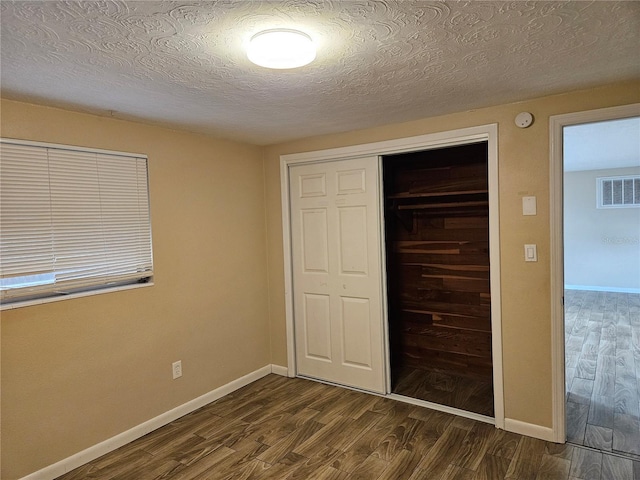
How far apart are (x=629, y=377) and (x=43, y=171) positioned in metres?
4.80

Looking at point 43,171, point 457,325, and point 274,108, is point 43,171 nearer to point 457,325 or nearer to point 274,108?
point 274,108

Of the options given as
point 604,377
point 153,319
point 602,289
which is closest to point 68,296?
point 153,319

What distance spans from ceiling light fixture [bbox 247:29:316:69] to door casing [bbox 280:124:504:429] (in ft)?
5.29

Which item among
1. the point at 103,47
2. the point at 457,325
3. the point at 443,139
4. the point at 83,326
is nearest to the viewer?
the point at 103,47

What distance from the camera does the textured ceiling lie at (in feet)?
4.58

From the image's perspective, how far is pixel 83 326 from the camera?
2.55m

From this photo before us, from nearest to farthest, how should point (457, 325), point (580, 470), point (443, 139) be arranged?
point (580, 470) < point (443, 139) < point (457, 325)

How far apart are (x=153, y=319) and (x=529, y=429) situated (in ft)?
8.92

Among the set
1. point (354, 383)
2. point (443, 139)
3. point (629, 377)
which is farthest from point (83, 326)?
point (629, 377)

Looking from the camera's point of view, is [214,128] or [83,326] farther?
[214,128]

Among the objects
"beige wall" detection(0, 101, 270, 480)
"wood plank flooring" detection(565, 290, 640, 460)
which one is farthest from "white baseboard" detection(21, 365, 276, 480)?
"wood plank flooring" detection(565, 290, 640, 460)

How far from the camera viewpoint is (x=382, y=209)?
3.36 meters

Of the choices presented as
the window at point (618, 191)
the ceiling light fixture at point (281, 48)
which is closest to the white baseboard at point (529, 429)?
the ceiling light fixture at point (281, 48)

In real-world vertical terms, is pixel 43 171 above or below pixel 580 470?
above
